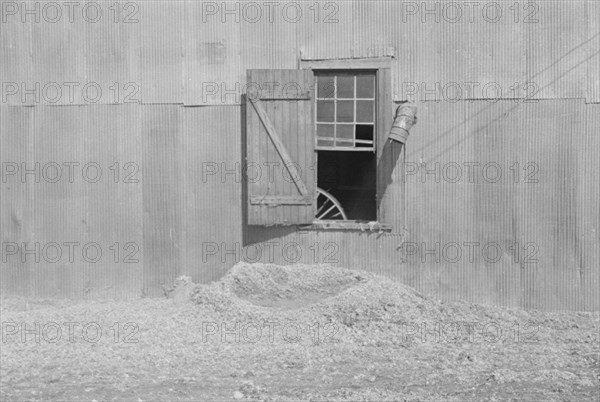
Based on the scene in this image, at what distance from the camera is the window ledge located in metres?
8.23

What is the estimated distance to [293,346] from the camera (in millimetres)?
7125

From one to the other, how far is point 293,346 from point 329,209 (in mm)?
2026

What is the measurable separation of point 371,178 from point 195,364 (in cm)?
324

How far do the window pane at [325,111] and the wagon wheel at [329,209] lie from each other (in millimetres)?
860

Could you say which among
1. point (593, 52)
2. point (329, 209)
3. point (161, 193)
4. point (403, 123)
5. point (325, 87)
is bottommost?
point (329, 209)

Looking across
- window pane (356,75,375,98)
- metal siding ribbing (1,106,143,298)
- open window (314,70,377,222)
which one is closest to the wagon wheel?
open window (314,70,377,222)

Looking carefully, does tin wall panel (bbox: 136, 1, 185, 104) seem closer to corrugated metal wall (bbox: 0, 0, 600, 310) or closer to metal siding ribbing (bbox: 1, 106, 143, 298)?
corrugated metal wall (bbox: 0, 0, 600, 310)

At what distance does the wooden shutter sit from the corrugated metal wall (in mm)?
266

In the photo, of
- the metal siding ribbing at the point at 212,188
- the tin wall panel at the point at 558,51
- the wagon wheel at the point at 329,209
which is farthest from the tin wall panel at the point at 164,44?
the tin wall panel at the point at 558,51

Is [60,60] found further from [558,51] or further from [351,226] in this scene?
[558,51]

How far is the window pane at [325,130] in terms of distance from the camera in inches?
327

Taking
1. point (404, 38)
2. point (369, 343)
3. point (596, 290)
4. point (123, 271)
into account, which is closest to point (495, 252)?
point (596, 290)

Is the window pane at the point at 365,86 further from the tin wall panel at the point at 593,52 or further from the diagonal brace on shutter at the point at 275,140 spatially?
the tin wall panel at the point at 593,52

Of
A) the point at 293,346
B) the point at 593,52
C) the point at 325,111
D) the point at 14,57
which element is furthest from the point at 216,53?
the point at 593,52
